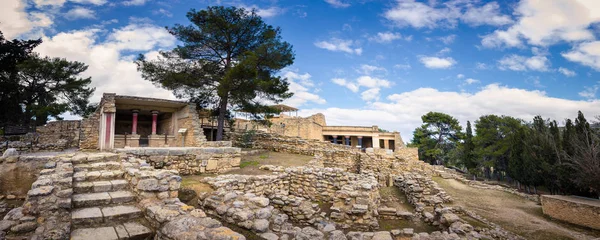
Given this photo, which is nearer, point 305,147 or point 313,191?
point 313,191

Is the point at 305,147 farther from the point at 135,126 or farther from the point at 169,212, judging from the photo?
the point at 169,212

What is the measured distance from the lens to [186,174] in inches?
329

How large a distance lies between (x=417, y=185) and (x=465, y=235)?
4.49 m

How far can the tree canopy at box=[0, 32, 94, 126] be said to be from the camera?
20156 mm

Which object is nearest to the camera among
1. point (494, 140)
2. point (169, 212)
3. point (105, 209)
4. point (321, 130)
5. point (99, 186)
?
point (169, 212)

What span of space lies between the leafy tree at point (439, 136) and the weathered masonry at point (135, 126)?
2726 cm

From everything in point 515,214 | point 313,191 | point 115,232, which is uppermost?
point 115,232

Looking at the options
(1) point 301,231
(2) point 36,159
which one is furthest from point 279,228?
(2) point 36,159

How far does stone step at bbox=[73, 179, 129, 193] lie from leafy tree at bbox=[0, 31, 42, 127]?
24.8m

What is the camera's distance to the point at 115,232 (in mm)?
3174

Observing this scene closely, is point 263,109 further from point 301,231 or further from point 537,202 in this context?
point 537,202

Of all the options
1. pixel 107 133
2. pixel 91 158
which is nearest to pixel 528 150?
pixel 91 158

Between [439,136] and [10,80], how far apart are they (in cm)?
4337

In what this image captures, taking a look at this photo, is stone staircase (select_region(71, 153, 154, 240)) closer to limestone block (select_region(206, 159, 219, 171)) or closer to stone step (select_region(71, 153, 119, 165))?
stone step (select_region(71, 153, 119, 165))
